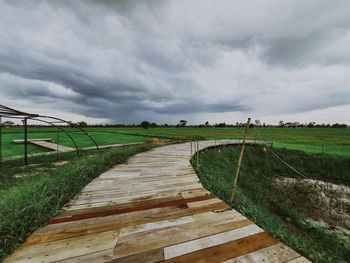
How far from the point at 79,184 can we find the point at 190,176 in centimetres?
316

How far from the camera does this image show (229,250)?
1619 millimetres

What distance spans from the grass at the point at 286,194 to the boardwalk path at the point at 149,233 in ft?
1.95

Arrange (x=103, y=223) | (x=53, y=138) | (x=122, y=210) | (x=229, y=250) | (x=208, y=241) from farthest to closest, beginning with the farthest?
(x=53, y=138)
(x=122, y=210)
(x=103, y=223)
(x=208, y=241)
(x=229, y=250)

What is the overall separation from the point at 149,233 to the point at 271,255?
1.64 m

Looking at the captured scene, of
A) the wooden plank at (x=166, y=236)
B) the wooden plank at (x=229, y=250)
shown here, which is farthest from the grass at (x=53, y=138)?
the wooden plank at (x=229, y=250)

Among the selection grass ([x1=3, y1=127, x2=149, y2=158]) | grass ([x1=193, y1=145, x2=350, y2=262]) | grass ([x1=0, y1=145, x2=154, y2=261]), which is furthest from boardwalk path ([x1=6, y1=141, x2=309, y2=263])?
grass ([x1=3, y1=127, x2=149, y2=158])

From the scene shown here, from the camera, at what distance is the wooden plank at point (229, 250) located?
1511 millimetres

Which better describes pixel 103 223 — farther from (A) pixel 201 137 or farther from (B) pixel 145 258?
(A) pixel 201 137

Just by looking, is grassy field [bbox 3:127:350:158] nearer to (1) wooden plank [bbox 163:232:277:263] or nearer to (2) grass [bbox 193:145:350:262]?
(2) grass [bbox 193:145:350:262]

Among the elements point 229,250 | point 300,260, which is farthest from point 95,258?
point 300,260

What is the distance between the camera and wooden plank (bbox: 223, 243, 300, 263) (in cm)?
151

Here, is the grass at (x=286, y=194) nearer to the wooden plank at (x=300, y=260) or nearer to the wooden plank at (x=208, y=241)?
the wooden plank at (x=300, y=260)

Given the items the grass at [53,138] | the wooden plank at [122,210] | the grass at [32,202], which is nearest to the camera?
the grass at [32,202]

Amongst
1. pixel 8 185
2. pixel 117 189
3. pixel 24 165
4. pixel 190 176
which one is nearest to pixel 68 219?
pixel 117 189
